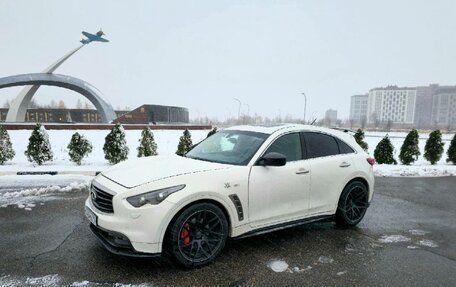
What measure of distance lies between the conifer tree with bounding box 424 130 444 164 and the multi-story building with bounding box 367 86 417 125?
151m

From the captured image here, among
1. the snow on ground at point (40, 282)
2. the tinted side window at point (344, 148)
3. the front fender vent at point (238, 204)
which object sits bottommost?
the snow on ground at point (40, 282)

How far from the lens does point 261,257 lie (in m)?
3.98

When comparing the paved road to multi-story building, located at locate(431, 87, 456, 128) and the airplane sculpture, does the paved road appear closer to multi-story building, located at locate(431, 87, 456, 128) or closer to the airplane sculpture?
the airplane sculpture

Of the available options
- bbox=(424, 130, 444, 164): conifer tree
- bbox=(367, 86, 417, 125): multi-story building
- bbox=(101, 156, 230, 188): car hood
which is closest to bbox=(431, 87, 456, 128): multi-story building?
bbox=(367, 86, 417, 125): multi-story building

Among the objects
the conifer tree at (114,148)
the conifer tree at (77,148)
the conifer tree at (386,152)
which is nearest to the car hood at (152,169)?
the conifer tree at (114,148)

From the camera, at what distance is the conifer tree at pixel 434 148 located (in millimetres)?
14188

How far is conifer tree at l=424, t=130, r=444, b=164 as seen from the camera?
14188 mm

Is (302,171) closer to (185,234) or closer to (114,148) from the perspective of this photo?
(185,234)

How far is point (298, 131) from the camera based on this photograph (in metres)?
4.76

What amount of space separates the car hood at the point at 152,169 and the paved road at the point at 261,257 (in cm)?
101

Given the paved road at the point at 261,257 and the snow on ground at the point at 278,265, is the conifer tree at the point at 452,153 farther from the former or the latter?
the snow on ground at the point at 278,265

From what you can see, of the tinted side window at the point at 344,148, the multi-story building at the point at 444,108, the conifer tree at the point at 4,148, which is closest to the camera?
the tinted side window at the point at 344,148

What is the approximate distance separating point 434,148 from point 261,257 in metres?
13.8

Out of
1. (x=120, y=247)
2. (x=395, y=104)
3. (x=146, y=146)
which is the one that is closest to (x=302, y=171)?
(x=120, y=247)
